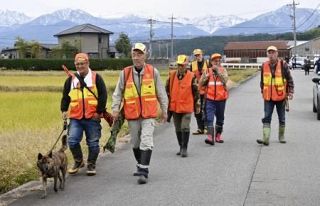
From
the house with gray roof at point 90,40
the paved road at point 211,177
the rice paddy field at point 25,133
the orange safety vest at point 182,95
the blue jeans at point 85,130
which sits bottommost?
the paved road at point 211,177

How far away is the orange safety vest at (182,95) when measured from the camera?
978 centimetres

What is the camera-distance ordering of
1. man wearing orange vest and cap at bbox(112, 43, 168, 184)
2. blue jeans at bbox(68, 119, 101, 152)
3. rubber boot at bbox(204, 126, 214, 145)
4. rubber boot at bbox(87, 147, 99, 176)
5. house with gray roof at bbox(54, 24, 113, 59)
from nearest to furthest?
man wearing orange vest and cap at bbox(112, 43, 168, 184) < blue jeans at bbox(68, 119, 101, 152) < rubber boot at bbox(87, 147, 99, 176) < rubber boot at bbox(204, 126, 214, 145) < house with gray roof at bbox(54, 24, 113, 59)

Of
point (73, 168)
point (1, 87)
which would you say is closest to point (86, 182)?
point (73, 168)

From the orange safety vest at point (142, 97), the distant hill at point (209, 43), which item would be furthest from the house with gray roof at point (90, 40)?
the orange safety vest at point (142, 97)

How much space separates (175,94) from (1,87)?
2164 cm

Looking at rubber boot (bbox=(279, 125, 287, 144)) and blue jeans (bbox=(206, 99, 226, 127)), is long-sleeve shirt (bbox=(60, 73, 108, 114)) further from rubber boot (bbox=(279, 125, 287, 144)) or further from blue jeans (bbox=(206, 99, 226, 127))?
rubber boot (bbox=(279, 125, 287, 144))

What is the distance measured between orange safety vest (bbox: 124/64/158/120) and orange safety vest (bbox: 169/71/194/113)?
2.01 m

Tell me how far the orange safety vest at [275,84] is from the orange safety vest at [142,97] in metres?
3.81

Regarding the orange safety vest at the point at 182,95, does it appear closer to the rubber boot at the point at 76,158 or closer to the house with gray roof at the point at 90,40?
the rubber boot at the point at 76,158

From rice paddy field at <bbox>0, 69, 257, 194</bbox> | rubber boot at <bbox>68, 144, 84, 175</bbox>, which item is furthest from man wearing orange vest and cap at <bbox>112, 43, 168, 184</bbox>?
rice paddy field at <bbox>0, 69, 257, 194</bbox>

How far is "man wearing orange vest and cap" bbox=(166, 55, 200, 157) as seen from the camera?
32.0 feet

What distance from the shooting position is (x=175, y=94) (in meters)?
9.88

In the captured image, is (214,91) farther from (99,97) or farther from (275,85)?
(99,97)

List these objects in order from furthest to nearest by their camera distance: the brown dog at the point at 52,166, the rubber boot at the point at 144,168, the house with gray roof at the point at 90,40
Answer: the house with gray roof at the point at 90,40 → the rubber boot at the point at 144,168 → the brown dog at the point at 52,166
